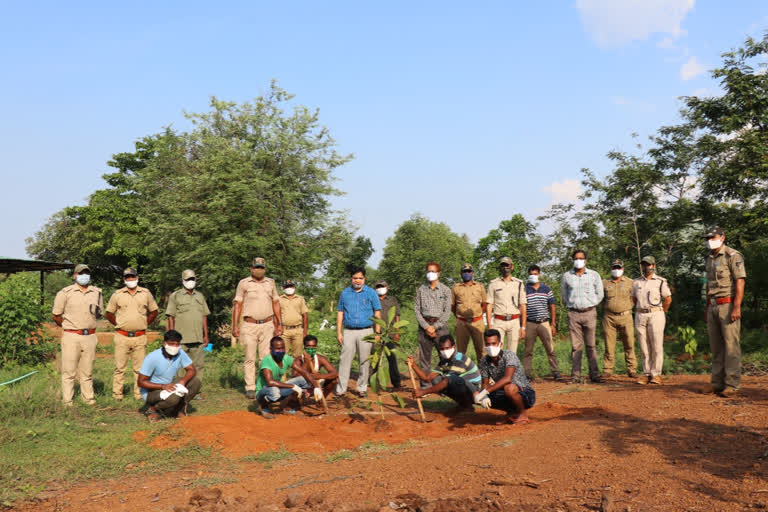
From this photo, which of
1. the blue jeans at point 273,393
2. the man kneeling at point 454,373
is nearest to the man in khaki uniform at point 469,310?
the man kneeling at point 454,373

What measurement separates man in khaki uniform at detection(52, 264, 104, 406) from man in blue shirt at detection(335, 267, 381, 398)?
342 centimetres

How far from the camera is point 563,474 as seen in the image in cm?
453

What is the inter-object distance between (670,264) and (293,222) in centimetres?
1218

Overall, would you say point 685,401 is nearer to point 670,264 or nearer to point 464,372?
point 464,372

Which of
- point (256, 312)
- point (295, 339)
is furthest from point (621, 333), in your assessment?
point (256, 312)

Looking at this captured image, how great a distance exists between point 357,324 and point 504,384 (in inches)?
98.8

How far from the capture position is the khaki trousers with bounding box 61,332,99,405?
8242mm

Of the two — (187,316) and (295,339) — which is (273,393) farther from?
(295,339)

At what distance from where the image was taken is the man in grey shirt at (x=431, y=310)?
8.93m

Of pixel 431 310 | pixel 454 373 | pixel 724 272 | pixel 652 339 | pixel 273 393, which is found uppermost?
pixel 724 272

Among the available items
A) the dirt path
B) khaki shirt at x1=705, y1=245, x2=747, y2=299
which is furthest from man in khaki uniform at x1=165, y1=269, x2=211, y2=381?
khaki shirt at x1=705, y1=245, x2=747, y2=299

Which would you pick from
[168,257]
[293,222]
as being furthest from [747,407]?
[168,257]

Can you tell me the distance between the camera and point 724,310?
721 centimetres

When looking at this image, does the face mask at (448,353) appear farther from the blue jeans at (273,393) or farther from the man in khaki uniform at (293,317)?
the man in khaki uniform at (293,317)
